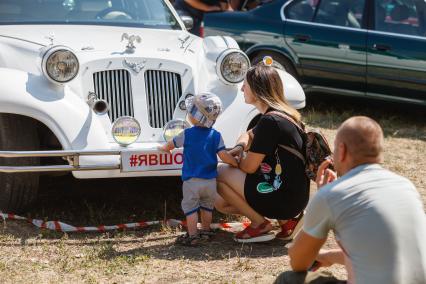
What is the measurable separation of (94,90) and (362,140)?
283 cm

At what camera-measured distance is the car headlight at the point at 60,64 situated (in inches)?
213

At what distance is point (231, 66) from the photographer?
590 centimetres

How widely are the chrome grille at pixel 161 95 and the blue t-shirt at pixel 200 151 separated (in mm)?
666

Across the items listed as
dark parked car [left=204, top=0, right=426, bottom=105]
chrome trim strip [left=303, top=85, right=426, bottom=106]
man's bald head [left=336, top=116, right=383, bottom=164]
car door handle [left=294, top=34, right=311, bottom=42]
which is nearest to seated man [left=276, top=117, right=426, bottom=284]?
man's bald head [left=336, top=116, right=383, bottom=164]

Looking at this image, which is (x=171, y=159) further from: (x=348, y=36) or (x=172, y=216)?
(x=348, y=36)

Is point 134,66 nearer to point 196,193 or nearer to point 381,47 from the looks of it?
point 196,193

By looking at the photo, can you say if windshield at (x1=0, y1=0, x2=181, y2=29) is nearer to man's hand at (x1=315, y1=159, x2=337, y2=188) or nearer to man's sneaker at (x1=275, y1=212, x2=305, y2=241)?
man's sneaker at (x1=275, y1=212, x2=305, y2=241)

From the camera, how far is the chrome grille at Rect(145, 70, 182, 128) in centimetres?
575

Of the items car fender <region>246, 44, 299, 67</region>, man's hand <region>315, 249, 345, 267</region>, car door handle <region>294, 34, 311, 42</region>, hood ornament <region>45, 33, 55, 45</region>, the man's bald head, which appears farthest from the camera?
car fender <region>246, 44, 299, 67</region>

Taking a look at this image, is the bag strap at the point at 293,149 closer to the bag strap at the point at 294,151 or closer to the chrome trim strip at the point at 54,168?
the bag strap at the point at 294,151

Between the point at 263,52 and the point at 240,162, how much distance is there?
4.74 meters

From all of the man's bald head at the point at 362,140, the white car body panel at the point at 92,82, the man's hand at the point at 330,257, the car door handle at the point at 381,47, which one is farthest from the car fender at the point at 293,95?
the car door handle at the point at 381,47

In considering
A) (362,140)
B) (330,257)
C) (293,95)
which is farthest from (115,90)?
(362,140)

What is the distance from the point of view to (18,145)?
535 centimetres
